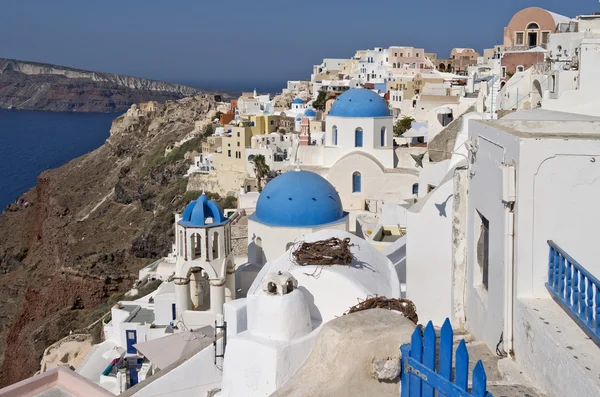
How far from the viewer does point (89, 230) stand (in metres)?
47.9

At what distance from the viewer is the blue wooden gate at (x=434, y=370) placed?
3.15 m

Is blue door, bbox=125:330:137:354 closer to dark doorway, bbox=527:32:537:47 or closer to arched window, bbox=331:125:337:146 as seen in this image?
arched window, bbox=331:125:337:146

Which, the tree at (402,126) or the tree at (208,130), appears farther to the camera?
the tree at (208,130)

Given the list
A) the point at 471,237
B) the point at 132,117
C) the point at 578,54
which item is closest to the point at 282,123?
the point at 578,54

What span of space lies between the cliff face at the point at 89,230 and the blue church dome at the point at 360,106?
10669 millimetres

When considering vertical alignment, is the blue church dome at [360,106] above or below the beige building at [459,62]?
below

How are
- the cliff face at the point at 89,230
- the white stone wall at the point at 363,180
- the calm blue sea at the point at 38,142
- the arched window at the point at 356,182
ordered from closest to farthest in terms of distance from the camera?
the white stone wall at the point at 363,180 < the arched window at the point at 356,182 < the cliff face at the point at 89,230 < the calm blue sea at the point at 38,142

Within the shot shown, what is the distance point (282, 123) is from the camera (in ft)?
148

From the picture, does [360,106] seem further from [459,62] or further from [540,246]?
[459,62]

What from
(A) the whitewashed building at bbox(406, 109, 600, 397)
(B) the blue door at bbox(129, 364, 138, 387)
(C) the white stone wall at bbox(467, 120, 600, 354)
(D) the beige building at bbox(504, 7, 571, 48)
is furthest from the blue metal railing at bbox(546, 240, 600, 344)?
(D) the beige building at bbox(504, 7, 571, 48)

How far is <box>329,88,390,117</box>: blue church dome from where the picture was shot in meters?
21.3

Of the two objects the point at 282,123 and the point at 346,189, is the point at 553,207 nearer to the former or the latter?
the point at 346,189

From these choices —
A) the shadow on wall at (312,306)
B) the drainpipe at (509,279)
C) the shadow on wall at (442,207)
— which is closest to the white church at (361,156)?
the shadow on wall at (442,207)

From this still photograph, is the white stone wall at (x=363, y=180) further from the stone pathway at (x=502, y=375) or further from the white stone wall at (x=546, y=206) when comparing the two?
the white stone wall at (x=546, y=206)
